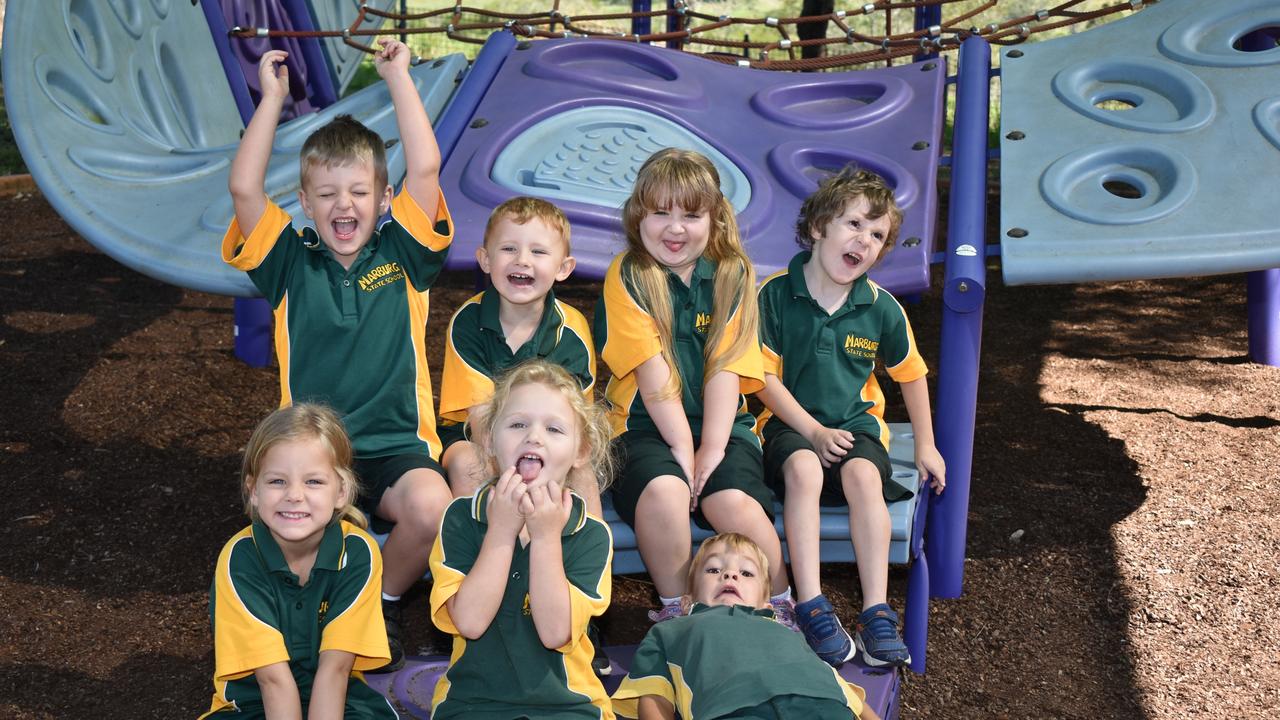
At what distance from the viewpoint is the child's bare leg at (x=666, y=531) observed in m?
3.11

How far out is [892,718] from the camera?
3.09m

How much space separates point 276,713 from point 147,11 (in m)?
3.52

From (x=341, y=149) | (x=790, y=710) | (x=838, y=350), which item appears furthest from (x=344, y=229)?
(x=790, y=710)

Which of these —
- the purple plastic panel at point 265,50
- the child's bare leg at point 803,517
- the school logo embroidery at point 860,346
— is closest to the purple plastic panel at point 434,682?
the child's bare leg at point 803,517

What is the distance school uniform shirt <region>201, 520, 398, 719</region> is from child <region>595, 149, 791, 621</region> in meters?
0.72

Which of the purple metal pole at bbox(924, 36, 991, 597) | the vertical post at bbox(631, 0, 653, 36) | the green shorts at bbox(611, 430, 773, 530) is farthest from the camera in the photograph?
the vertical post at bbox(631, 0, 653, 36)

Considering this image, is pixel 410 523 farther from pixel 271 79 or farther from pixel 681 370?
pixel 271 79

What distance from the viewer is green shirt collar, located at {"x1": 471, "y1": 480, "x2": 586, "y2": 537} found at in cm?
266

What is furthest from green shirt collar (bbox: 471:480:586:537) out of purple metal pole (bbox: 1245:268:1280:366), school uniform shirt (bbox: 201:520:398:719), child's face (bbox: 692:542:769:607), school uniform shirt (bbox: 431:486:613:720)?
purple metal pole (bbox: 1245:268:1280:366)

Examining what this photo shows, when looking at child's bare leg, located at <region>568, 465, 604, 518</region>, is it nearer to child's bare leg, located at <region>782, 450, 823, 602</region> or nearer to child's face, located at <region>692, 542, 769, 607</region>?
child's face, located at <region>692, 542, 769, 607</region>

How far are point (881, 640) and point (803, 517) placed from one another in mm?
338

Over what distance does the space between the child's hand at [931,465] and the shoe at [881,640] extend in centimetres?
44

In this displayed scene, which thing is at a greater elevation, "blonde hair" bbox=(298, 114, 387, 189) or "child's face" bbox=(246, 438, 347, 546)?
"blonde hair" bbox=(298, 114, 387, 189)

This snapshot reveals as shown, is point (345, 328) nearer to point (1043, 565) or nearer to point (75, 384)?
point (1043, 565)
